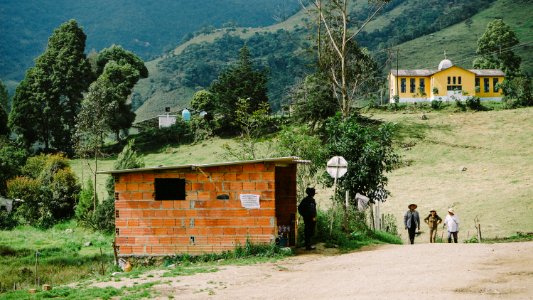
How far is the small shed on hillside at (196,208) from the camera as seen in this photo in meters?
18.0

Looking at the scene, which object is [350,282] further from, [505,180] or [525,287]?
[505,180]

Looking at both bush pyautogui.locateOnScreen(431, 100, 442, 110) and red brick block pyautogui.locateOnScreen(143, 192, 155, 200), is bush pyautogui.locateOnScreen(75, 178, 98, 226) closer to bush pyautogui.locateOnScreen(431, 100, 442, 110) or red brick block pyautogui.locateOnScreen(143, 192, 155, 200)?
red brick block pyautogui.locateOnScreen(143, 192, 155, 200)

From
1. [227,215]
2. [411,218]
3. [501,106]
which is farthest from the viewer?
[501,106]

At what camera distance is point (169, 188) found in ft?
61.4

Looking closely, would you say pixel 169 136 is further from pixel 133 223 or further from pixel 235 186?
pixel 235 186

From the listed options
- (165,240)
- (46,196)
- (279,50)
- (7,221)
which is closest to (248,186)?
(165,240)

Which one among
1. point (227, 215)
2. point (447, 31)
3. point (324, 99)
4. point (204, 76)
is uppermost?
point (447, 31)

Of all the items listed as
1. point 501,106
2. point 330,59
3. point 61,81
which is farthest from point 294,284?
point 61,81

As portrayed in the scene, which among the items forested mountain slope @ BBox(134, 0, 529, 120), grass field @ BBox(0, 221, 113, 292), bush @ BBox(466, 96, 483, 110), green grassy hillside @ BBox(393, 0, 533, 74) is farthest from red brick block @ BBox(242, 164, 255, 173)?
forested mountain slope @ BBox(134, 0, 529, 120)

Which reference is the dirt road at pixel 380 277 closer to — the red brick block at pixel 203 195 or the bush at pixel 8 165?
the red brick block at pixel 203 195

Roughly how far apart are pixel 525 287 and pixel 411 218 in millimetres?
10949

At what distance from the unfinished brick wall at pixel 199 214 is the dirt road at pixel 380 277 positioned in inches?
75.4

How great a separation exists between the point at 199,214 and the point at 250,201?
5.25ft

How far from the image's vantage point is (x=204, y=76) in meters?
152
